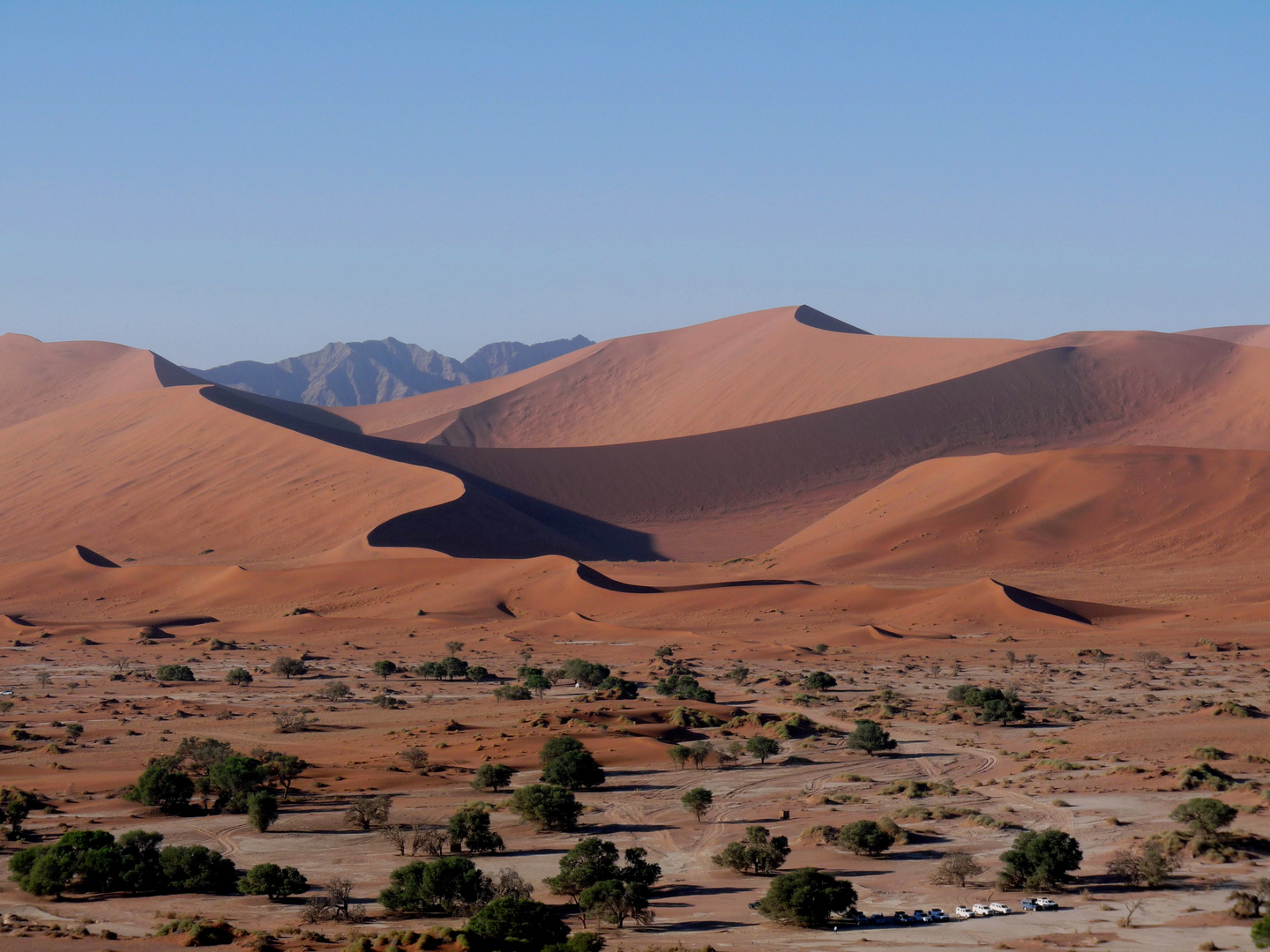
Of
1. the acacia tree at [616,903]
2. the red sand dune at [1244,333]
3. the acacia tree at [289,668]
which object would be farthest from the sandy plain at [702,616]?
the red sand dune at [1244,333]

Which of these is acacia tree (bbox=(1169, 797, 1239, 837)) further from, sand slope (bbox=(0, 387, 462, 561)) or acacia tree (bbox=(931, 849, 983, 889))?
sand slope (bbox=(0, 387, 462, 561))

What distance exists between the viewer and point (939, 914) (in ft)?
47.5

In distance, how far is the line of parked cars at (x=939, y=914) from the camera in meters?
14.3

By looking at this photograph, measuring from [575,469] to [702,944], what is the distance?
8335 cm

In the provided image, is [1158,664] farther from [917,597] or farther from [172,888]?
[172,888]

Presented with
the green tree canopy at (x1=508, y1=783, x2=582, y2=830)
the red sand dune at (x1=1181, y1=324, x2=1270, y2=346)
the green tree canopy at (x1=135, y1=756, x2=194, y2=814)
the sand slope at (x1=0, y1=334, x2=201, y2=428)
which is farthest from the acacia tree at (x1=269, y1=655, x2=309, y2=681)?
the red sand dune at (x1=1181, y1=324, x2=1270, y2=346)

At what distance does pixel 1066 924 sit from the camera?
14133 millimetres

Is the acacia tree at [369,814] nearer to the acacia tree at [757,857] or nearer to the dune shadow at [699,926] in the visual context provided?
the acacia tree at [757,857]

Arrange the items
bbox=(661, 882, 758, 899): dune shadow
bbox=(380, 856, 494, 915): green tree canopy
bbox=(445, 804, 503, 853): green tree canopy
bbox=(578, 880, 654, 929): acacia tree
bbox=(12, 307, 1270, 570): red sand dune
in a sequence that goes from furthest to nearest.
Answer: bbox=(12, 307, 1270, 570): red sand dune, bbox=(445, 804, 503, 853): green tree canopy, bbox=(661, 882, 758, 899): dune shadow, bbox=(380, 856, 494, 915): green tree canopy, bbox=(578, 880, 654, 929): acacia tree

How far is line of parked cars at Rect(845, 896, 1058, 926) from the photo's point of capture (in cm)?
1426

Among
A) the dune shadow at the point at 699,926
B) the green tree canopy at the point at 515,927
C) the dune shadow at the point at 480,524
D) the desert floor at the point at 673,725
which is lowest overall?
the desert floor at the point at 673,725

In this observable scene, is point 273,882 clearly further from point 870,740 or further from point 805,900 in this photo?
point 870,740

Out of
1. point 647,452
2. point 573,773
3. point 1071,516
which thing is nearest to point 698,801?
point 573,773

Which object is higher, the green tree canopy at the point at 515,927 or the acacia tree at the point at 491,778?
the green tree canopy at the point at 515,927
